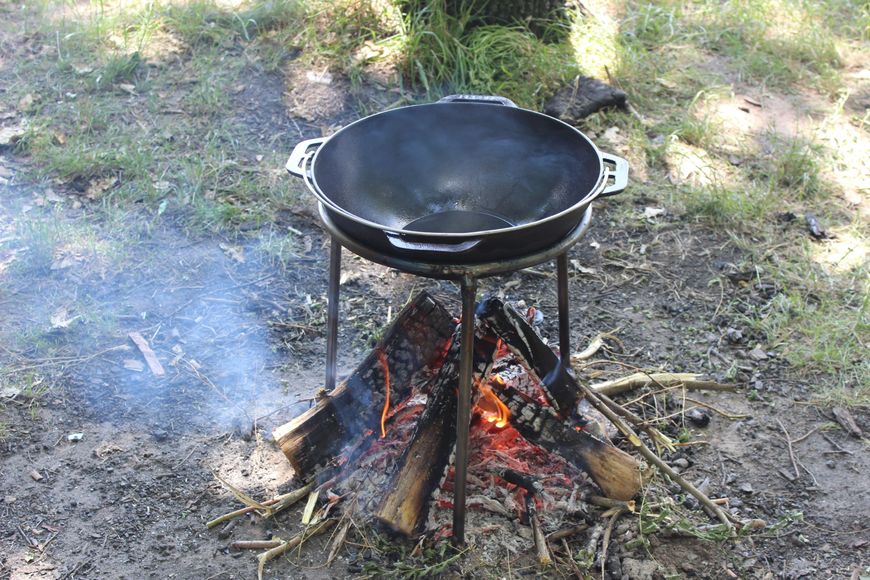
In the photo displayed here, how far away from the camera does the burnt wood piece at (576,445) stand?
9.82 feet

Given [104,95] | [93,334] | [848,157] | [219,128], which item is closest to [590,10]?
[848,157]

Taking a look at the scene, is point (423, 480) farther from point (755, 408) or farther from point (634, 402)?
point (755, 408)

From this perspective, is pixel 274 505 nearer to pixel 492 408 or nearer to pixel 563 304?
pixel 492 408

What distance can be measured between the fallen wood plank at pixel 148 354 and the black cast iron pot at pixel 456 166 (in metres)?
1.40

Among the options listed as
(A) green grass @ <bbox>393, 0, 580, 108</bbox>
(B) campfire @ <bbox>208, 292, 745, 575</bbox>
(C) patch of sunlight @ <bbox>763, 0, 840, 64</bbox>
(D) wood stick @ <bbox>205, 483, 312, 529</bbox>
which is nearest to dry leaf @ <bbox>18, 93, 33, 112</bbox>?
(A) green grass @ <bbox>393, 0, 580, 108</bbox>

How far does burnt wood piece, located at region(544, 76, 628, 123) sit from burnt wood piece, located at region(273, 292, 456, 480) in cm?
268

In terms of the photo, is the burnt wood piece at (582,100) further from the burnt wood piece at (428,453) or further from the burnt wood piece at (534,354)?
the burnt wood piece at (428,453)

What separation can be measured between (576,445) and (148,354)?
2.07m

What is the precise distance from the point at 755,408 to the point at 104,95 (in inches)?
183

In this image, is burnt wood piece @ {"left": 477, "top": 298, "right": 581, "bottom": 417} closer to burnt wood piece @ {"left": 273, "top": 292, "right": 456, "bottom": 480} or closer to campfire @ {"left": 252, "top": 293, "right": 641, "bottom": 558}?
campfire @ {"left": 252, "top": 293, "right": 641, "bottom": 558}

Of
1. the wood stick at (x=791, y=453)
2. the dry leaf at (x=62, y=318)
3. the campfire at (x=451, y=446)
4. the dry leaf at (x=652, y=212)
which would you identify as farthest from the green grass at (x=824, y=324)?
the dry leaf at (x=62, y=318)

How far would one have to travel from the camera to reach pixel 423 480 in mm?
2910

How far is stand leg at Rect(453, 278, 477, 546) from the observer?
256cm

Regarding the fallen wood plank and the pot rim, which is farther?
the fallen wood plank
